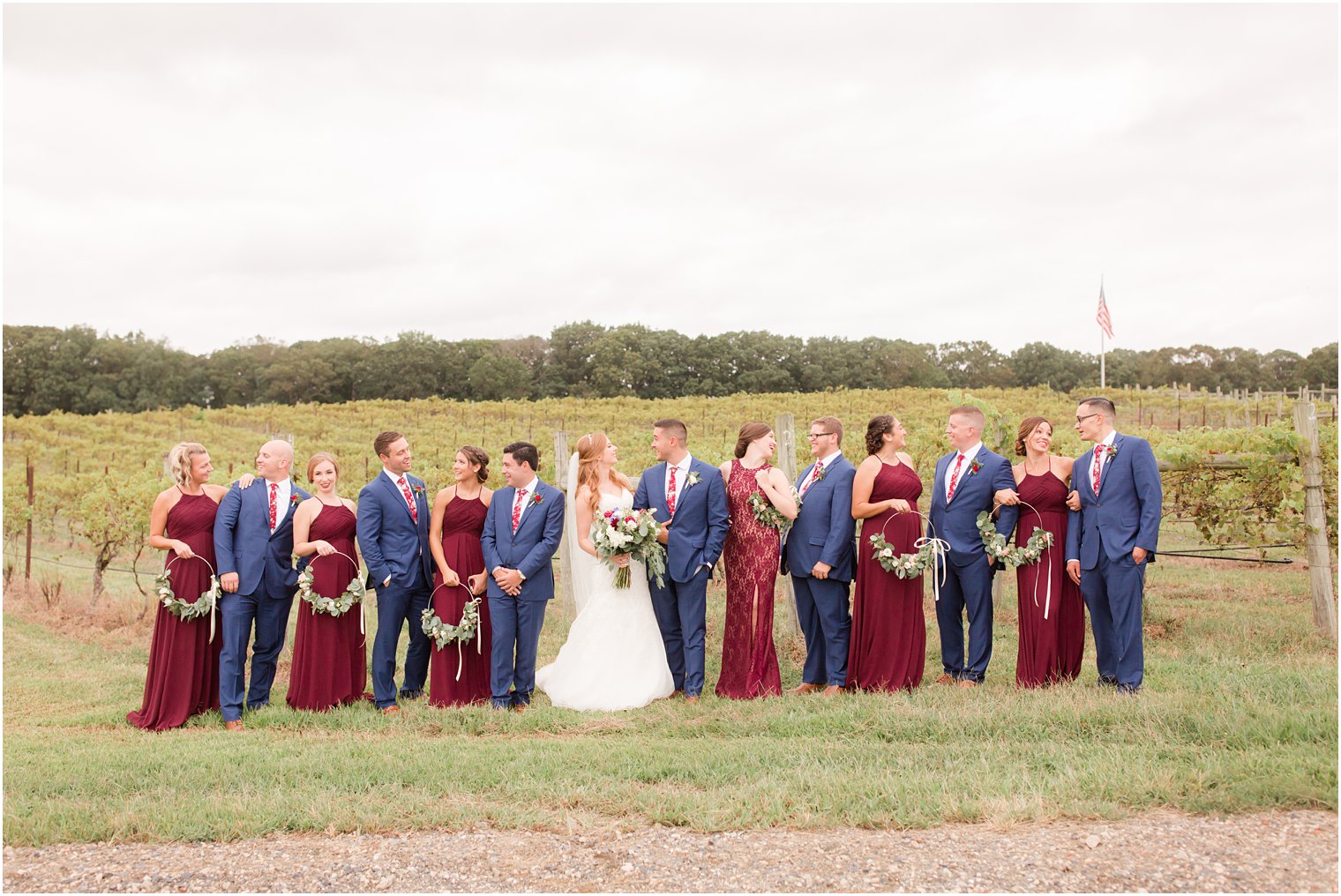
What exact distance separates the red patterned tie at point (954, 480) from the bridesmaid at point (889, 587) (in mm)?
249

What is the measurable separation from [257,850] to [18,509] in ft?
41.4

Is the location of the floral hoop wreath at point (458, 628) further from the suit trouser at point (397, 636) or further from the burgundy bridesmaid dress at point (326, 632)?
the burgundy bridesmaid dress at point (326, 632)

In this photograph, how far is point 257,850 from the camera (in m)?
4.32

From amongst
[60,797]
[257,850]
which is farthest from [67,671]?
[257,850]

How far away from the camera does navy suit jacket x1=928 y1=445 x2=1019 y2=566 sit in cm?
697

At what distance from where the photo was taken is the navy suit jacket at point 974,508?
22.9 ft

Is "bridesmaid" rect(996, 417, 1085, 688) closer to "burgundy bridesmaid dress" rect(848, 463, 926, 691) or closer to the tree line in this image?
"burgundy bridesmaid dress" rect(848, 463, 926, 691)

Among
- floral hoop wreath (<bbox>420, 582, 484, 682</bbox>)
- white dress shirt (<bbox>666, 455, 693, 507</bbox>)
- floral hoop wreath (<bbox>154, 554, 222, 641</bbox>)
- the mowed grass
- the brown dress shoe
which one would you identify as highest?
white dress shirt (<bbox>666, 455, 693, 507</bbox>)

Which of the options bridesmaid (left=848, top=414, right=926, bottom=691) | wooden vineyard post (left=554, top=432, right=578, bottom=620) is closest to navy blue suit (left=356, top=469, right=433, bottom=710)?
wooden vineyard post (left=554, top=432, right=578, bottom=620)

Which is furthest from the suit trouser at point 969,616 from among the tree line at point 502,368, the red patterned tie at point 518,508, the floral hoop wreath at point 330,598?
the tree line at point 502,368

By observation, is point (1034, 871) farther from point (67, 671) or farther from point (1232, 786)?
point (67, 671)

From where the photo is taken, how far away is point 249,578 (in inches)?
274

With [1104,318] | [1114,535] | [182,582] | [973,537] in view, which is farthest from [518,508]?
[1104,318]

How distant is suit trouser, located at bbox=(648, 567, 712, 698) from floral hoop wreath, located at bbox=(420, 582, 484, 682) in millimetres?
1297
